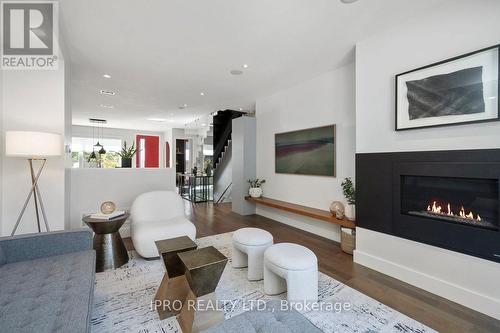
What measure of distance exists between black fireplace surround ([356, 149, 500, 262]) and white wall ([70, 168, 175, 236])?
358cm

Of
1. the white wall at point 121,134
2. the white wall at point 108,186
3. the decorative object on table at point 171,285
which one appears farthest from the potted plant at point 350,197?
the white wall at point 121,134

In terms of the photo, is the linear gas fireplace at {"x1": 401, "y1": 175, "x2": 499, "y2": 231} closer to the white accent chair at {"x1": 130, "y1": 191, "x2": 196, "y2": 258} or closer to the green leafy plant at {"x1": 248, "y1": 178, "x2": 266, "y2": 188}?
the white accent chair at {"x1": 130, "y1": 191, "x2": 196, "y2": 258}

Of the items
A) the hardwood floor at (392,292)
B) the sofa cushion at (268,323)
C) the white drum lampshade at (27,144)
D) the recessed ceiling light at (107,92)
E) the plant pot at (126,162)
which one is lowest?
the hardwood floor at (392,292)

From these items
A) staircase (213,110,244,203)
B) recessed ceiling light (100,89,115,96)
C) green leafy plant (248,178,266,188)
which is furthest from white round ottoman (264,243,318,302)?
staircase (213,110,244,203)

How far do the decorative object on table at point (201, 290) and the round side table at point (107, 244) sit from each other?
1481 mm

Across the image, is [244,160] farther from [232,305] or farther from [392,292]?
[392,292]

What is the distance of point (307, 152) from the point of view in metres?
4.35

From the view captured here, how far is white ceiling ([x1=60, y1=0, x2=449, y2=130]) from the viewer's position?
230 centimetres

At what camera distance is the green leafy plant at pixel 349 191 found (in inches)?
132

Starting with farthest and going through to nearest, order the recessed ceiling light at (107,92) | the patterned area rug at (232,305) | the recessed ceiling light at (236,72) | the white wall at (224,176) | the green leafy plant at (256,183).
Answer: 1. the white wall at (224,176)
2. the green leafy plant at (256,183)
3. the recessed ceiling light at (107,92)
4. the recessed ceiling light at (236,72)
5. the patterned area rug at (232,305)

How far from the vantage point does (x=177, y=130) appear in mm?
10789

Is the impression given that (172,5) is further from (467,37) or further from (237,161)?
(237,161)

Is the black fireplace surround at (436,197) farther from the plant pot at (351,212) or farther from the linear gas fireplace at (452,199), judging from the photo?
the plant pot at (351,212)

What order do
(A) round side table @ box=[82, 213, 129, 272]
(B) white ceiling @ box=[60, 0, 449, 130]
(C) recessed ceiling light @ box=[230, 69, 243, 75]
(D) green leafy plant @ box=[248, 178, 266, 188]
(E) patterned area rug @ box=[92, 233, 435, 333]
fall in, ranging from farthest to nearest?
(D) green leafy plant @ box=[248, 178, 266, 188] < (C) recessed ceiling light @ box=[230, 69, 243, 75] < (A) round side table @ box=[82, 213, 129, 272] < (B) white ceiling @ box=[60, 0, 449, 130] < (E) patterned area rug @ box=[92, 233, 435, 333]
